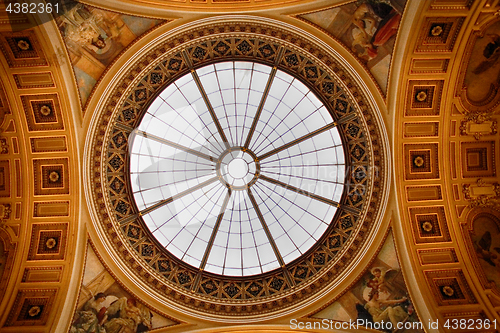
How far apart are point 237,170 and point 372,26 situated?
6.55 metres

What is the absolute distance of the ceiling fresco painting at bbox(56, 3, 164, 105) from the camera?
1000 cm

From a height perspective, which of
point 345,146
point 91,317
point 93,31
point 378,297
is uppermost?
point 93,31

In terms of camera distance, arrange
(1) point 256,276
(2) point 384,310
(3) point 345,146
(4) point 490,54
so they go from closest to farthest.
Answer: (4) point 490,54, (2) point 384,310, (3) point 345,146, (1) point 256,276

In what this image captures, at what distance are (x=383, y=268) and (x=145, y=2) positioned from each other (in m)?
10.8

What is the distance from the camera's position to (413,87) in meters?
11.2

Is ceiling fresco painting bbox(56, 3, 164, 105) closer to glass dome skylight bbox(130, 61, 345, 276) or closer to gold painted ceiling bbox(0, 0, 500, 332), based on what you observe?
gold painted ceiling bbox(0, 0, 500, 332)

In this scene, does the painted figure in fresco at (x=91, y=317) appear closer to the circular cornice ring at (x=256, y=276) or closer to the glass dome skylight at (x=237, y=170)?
the circular cornice ring at (x=256, y=276)

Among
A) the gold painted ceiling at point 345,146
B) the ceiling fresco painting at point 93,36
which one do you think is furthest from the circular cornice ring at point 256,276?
the ceiling fresco painting at point 93,36

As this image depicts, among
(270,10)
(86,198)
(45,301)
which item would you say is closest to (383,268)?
(270,10)

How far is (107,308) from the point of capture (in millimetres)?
11906

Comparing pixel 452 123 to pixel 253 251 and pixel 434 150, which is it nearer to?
pixel 434 150

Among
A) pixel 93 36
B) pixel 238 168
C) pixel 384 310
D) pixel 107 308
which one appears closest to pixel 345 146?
pixel 238 168

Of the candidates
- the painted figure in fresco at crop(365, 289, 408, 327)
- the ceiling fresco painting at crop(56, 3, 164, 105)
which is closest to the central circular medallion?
the ceiling fresco painting at crop(56, 3, 164, 105)

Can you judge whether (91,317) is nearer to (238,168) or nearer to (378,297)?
(238,168)
